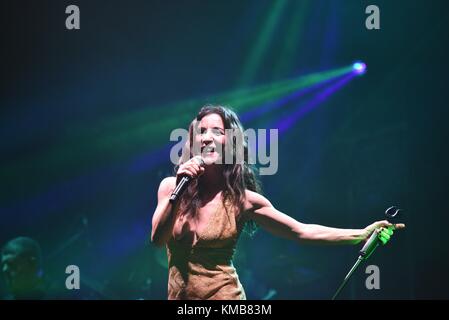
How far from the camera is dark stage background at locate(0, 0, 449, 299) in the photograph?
526cm

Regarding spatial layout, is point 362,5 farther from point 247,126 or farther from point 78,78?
point 78,78

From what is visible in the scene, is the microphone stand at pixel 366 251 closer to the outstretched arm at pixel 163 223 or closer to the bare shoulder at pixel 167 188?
the outstretched arm at pixel 163 223

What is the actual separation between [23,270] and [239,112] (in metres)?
3.42

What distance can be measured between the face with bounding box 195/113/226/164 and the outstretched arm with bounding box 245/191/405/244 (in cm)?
34

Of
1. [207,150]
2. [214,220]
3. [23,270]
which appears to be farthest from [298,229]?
[23,270]

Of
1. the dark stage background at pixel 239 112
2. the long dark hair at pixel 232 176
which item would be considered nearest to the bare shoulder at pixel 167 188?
the long dark hair at pixel 232 176

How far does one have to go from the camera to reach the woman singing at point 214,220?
2.25 meters

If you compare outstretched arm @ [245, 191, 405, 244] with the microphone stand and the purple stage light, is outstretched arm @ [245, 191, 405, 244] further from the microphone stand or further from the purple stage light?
the purple stage light

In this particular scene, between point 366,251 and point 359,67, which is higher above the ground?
point 359,67

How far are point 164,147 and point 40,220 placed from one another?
6.51 ft

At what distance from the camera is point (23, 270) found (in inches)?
167

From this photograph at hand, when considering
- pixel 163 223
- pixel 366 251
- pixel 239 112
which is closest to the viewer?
pixel 163 223

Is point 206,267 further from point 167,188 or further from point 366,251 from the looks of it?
point 366,251
